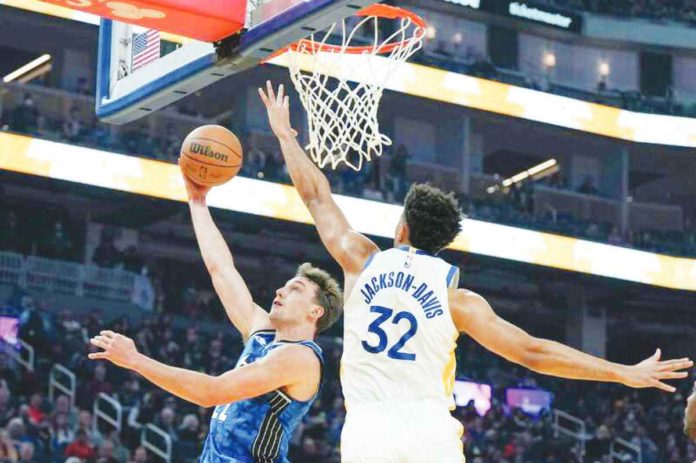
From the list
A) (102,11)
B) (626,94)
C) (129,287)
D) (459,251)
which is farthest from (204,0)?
(626,94)

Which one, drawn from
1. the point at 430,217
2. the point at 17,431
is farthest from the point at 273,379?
the point at 17,431

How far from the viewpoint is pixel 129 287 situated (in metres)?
19.3

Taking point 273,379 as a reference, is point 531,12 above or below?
above

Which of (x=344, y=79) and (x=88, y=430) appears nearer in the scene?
(x=344, y=79)

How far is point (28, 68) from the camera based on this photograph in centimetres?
2272

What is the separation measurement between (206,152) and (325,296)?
1114 mm

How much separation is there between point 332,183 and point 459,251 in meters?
2.70

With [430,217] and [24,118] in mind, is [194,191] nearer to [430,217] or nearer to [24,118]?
[430,217]

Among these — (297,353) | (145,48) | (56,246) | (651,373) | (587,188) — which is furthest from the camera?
(587,188)

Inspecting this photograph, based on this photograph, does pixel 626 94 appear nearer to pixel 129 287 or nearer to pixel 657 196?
pixel 657 196

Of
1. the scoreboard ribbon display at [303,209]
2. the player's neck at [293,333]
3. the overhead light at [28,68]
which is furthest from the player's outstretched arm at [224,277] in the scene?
the overhead light at [28,68]

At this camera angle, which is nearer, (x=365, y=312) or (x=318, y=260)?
(x=365, y=312)

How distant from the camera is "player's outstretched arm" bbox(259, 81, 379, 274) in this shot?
4.46 meters

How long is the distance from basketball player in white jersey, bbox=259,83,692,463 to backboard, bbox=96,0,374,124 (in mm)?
1302
